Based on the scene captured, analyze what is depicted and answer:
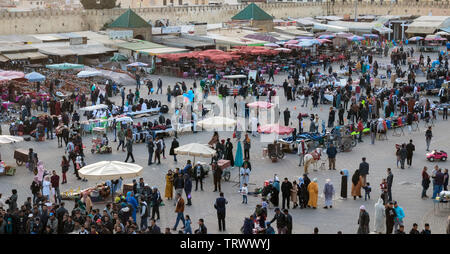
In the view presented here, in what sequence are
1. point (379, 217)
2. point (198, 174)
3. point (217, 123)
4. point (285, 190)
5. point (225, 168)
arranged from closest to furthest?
point (379, 217)
point (285, 190)
point (198, 174)
point (225, 168)
point (217, 123)

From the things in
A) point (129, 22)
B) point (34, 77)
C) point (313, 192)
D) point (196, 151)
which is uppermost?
point (129, 22)

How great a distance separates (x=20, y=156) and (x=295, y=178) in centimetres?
822

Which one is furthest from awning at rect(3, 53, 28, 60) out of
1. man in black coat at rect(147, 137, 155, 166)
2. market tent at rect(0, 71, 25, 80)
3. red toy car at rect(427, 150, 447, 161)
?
red toy car at rect(427, 150, 447, 161)

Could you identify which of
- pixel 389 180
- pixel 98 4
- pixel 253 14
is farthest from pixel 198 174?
pixel 98 4

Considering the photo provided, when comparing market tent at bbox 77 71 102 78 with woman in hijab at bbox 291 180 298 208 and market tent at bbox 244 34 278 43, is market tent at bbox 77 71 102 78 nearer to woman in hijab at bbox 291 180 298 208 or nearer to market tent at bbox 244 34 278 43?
market tent at bbox 244 34 278 43

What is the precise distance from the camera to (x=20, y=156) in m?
19.9

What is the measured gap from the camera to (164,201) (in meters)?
16.9

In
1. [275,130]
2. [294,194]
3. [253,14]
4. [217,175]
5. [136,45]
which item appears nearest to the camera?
[294,194]

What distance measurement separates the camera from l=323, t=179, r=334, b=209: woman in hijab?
1595 centimetres

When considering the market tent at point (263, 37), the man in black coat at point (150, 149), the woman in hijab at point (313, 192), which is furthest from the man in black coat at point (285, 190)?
the market tent at point (263, 37)

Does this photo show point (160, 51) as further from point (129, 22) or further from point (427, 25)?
point (427, 25)

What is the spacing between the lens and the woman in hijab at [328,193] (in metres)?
15.9
